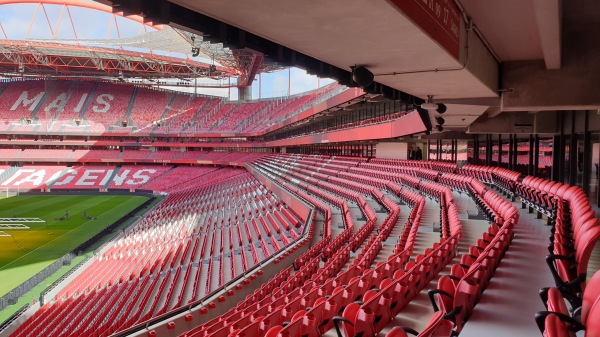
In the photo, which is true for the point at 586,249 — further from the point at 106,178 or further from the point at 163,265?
the point at 106,178

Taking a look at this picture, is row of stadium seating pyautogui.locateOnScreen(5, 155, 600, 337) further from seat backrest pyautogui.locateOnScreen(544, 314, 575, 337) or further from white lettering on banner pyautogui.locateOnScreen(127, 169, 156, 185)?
white lettering on banner pyautogui.locateOnScreen(127, 169, 156, 185)

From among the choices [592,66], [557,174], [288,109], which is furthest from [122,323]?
[288,109]

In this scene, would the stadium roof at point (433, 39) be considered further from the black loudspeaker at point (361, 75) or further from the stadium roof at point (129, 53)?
the stadium roof at point (129, 53)

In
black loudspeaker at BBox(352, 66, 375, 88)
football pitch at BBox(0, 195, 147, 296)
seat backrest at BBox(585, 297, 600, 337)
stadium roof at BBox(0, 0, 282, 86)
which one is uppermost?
stadium roof at BBox(0, 0, 282, 86)

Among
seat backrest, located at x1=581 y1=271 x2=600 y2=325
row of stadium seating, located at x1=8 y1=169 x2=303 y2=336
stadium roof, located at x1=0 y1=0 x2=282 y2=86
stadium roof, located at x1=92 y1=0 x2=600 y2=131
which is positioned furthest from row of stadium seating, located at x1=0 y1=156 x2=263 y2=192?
seat backrest, located at x1=581 y1=271 x2=600 y2=325

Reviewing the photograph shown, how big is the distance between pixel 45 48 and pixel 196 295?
108 feet

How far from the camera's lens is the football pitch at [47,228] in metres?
18.3

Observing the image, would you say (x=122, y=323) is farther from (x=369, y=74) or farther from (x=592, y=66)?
(x=592, y=66)

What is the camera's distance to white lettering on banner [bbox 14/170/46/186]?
43.6 meters

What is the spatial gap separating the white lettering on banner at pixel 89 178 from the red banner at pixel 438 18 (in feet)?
147

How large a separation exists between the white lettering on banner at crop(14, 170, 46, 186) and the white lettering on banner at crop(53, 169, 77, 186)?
171cm

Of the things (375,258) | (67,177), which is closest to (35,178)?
(67,177)

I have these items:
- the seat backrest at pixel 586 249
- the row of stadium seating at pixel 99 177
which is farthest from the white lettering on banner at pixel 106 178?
the seat backrest at pixel 586 249

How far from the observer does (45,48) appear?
37.3 meters
